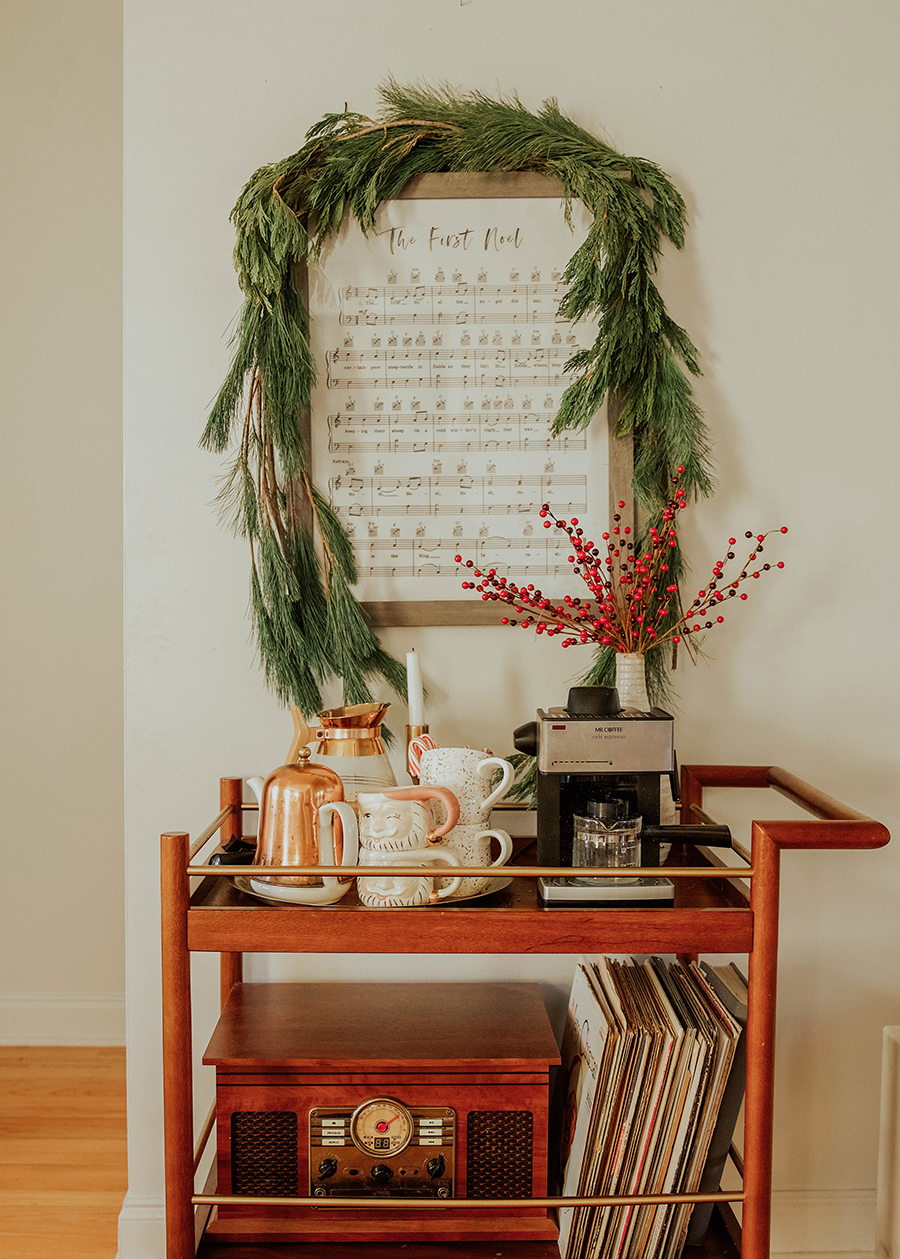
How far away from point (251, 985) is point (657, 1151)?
0.64m

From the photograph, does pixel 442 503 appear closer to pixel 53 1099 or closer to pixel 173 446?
pixel 173 446

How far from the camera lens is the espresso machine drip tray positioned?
3.40ft

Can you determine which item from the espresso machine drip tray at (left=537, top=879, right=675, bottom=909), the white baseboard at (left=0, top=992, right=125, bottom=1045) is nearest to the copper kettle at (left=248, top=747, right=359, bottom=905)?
the espresso machine drip tray at (left=537, top=879, right=675, bottom=909)

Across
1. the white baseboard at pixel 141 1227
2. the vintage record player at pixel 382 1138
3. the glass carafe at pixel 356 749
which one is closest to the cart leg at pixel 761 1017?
the vintage record player at pixel 382 1138

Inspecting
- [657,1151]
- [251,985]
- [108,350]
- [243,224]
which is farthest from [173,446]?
[657,1151]

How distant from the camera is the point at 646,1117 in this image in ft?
3.68

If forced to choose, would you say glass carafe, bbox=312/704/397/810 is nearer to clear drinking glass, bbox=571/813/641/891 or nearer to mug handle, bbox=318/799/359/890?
mug handle, bbox=318/799/359/890

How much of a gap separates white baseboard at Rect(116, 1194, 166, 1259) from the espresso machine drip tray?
3.01 feet

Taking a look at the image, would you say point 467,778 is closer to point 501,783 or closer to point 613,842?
point 501,783

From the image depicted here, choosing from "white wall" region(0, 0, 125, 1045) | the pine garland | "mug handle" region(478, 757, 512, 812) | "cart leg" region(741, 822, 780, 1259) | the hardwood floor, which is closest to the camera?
"cart leg" region(741, 822, 780, 1259)

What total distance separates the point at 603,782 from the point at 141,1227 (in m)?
1.06

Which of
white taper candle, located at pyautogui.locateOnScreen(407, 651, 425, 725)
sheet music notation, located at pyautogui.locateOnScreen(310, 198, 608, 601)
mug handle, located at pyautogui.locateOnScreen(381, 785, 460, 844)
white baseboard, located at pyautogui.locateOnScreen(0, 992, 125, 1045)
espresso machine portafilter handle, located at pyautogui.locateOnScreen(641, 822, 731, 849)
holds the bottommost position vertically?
white baseboard, located at pyautogui.locateOnScreen(0, 992, 125, 1045)

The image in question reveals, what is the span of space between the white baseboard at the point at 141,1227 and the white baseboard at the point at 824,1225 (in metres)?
0.98

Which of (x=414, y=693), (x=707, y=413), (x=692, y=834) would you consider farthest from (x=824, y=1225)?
(x=707, y=413)
